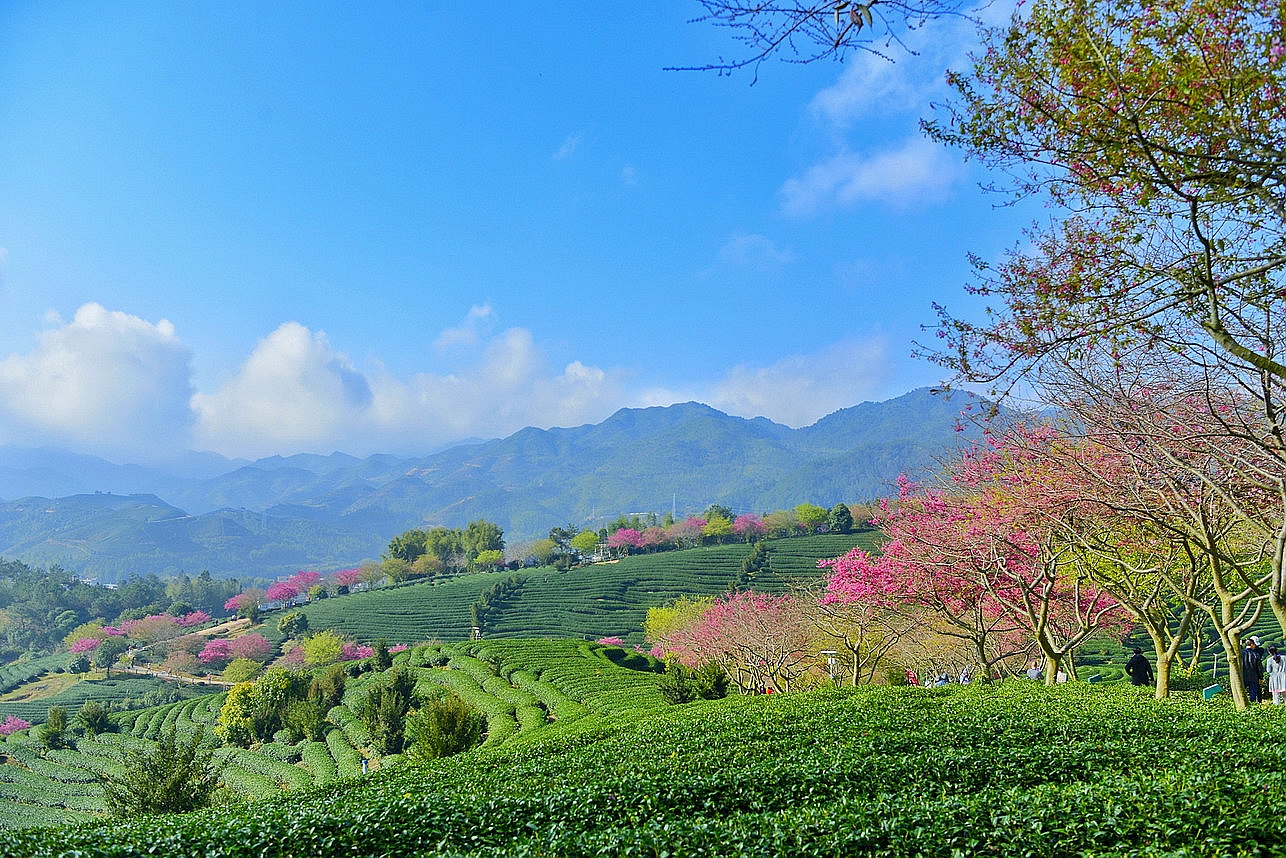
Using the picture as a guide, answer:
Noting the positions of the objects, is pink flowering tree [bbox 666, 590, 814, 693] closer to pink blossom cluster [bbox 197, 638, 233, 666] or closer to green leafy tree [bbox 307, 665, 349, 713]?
green leafy tree [bbox 307, 665, 349, 713]

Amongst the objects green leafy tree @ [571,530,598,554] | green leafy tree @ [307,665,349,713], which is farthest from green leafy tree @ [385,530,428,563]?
green leafy tree @ [307,665,349,713]

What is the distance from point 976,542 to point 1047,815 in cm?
1009

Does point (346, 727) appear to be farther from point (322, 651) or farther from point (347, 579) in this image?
point (347, 579)

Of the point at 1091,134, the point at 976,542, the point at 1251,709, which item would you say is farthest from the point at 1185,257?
the point at 976,542

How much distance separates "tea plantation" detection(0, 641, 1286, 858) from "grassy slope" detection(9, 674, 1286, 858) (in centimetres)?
2

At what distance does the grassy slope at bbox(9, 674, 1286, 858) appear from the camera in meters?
3.88

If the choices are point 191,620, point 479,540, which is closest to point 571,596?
point 479,540

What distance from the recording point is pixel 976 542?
13.2 m

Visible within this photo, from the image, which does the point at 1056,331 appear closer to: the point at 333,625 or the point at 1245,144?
the point at 1245,144

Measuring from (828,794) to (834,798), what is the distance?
6.7 inches

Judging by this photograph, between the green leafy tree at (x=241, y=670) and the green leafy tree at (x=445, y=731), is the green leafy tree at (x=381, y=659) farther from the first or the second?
the green leafy tree at (x=241, y=670)

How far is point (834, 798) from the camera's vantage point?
5.11m

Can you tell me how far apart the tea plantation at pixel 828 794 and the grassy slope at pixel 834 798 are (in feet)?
0.06

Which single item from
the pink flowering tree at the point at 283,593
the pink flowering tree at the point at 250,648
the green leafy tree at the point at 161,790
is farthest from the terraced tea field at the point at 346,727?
the pink flowering tree at the point at 283,593
